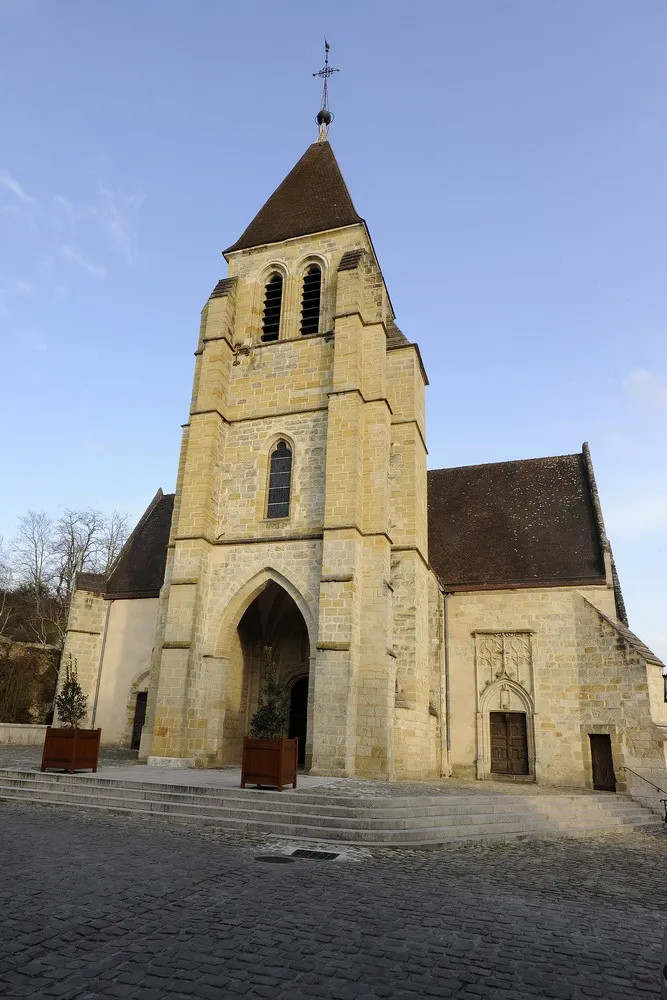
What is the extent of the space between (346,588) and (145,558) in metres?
9.52

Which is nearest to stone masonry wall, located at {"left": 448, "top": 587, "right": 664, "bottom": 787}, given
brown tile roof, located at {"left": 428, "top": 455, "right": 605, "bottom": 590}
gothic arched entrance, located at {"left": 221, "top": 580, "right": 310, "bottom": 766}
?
brown tile roof, located at {"left": 428, "top": 455, "right": 605, "bottom": 590}

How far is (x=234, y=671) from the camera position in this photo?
16469mm

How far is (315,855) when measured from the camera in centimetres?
733

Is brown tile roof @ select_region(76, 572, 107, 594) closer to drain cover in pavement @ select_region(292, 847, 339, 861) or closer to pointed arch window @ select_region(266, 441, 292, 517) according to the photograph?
pointed arch window @ select_region(266, 441, 292, 517)

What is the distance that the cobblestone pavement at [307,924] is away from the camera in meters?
3.70

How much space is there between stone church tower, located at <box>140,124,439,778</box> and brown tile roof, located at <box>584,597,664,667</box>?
166 inches

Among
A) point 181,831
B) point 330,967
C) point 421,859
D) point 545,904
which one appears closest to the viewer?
point 330,967

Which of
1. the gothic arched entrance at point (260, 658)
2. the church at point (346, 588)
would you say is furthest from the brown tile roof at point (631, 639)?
the gothic arched entrance at point (260, 658)

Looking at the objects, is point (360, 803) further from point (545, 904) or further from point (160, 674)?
point (160, 674)

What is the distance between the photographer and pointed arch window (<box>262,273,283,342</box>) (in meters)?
18.5

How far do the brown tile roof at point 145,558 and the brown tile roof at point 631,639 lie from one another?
40.4ft

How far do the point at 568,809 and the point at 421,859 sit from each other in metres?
5.06

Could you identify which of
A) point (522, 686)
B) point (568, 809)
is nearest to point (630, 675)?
point (522, 686)

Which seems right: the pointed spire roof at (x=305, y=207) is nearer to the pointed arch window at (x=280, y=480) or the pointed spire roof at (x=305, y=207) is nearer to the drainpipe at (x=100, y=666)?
the pointed arch window at (x=280, y=480)
